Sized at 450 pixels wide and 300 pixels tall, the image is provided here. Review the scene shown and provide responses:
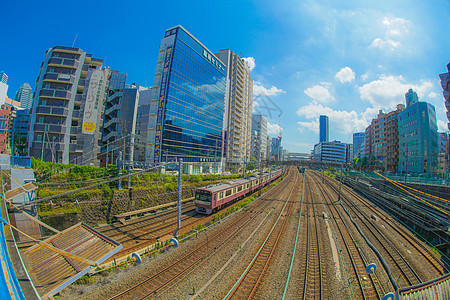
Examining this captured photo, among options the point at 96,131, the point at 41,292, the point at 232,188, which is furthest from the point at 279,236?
the point at 96,131

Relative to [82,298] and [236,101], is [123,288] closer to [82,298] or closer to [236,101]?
[82,298]

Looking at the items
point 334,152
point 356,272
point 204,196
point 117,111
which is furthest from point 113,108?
point 334,152

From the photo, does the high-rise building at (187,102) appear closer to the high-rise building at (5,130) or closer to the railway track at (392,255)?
the railway track at (392,255)

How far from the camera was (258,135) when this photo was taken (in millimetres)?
Answer: 117375

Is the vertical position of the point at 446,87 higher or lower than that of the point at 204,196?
higher

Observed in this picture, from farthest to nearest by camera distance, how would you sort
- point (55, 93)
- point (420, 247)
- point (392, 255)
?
point (55, 93) → point (420, 247) → point (392, 255)

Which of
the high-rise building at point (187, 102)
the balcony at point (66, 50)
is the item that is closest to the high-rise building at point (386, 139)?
the high-rise building at point (187, 102)

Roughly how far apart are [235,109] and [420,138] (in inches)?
1973

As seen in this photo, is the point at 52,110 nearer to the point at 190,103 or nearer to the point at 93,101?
the point at 93,101

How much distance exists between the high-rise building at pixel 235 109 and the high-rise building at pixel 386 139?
142 feet

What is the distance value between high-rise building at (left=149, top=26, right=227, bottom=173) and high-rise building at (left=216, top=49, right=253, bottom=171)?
8.86m

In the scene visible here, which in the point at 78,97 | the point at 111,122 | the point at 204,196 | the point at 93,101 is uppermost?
the point at 78,97

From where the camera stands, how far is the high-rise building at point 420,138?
1775 inches

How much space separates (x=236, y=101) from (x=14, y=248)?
6723 cm
